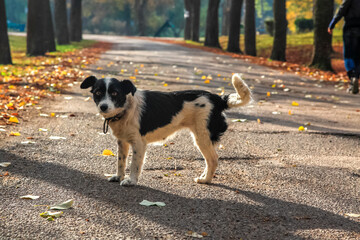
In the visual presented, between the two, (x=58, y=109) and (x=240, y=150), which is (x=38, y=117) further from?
(x=240, y=150)

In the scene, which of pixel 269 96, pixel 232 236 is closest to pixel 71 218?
pixel 232 236

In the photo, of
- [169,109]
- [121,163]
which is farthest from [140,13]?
[121,163]

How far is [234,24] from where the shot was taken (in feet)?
88.2

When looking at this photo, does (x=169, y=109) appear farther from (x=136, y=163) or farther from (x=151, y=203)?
(x=151, y=203)

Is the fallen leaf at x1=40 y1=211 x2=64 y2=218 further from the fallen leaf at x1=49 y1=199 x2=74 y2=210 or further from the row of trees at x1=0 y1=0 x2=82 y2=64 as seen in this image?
the row of trees at x1=0 y1=0 x2=82 y2=64

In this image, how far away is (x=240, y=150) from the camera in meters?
A: 6.21

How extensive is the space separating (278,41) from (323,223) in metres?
18.9

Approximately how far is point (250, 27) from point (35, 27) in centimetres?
1121

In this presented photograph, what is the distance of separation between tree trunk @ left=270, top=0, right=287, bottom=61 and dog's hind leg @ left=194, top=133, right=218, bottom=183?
1770 cm

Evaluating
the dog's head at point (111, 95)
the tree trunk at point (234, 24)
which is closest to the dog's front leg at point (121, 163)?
the dog's head at point (111, 95)

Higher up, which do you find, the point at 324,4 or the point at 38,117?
the point at 324,4

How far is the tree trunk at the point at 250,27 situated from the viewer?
25141mm

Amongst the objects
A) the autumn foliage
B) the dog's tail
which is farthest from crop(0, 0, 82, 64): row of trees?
the dog's tail

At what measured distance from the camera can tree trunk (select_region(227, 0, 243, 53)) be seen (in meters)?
26.6
